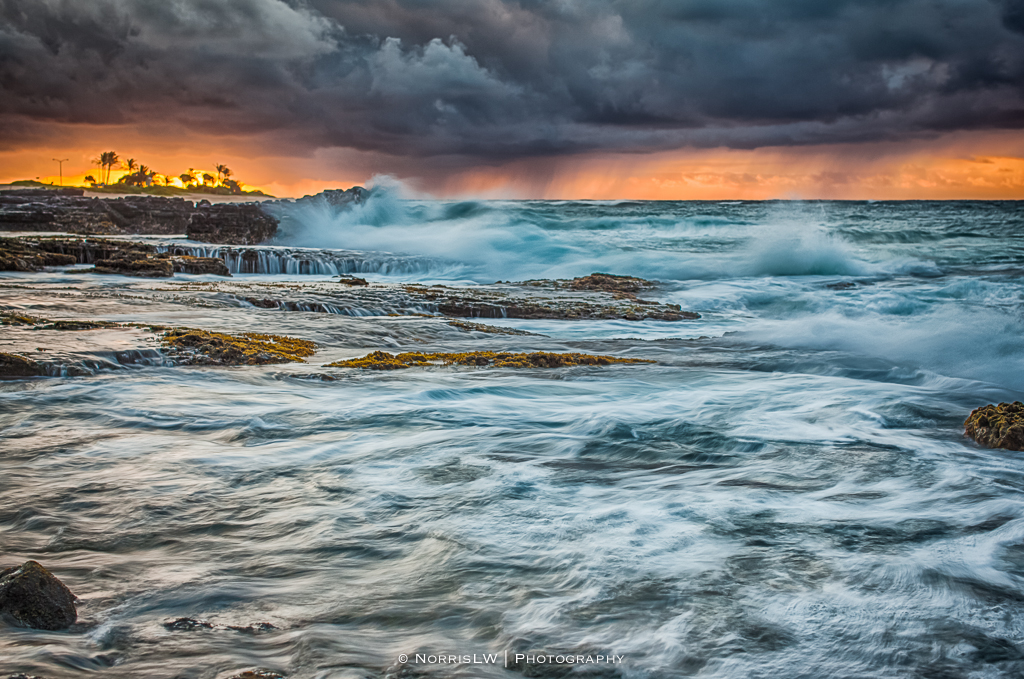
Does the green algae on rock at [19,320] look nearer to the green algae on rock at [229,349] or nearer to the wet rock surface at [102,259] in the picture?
the green algae on rock at [229,349]

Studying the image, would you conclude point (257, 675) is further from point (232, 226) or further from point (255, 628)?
point (232, 226)

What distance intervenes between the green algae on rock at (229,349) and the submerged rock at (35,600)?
451 cm

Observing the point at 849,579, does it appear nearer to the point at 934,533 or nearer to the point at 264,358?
the point at 934,533

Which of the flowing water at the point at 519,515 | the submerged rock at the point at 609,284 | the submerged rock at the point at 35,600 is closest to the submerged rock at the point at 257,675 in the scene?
the flowing water at the point at 519,515

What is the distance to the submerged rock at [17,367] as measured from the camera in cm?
570

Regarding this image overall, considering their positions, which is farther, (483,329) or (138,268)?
(138,268)

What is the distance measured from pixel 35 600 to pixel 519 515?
6.96 ft

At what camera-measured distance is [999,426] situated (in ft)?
15.9

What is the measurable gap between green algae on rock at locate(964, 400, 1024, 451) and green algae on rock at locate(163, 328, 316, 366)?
5.96 metres

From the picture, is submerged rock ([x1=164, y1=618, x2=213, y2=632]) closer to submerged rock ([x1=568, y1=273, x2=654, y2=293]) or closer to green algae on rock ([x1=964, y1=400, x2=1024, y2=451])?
green algae on rock ([x1=964, y1=400, x2=1024, y2=451])

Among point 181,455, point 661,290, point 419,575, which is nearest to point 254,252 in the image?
point 661,290

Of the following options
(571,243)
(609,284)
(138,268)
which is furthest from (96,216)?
(609,284)

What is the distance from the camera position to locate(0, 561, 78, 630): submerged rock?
228 cm

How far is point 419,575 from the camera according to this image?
3.03 m
